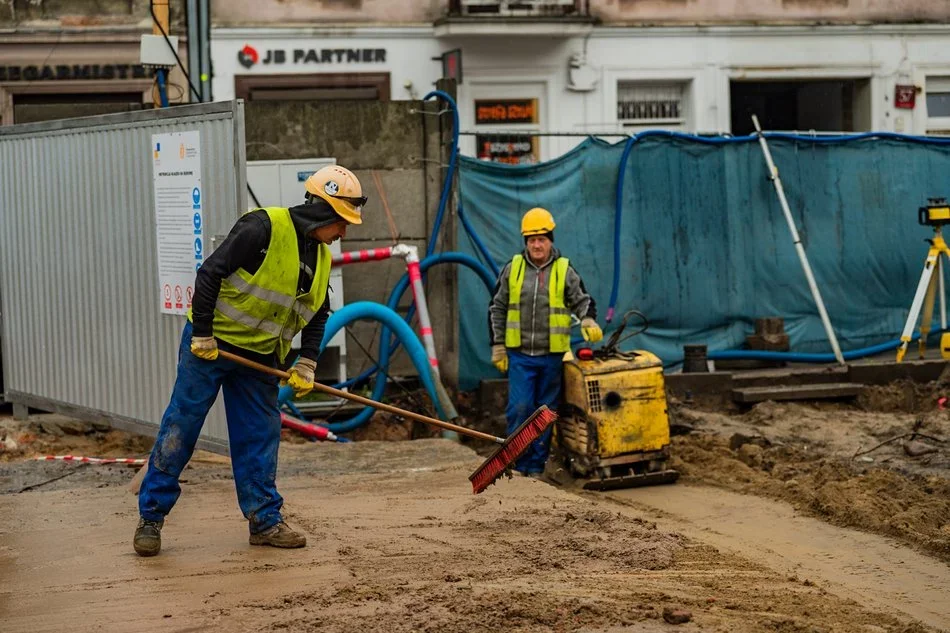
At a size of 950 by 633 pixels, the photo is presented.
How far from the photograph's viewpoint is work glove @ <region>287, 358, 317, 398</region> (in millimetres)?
7700

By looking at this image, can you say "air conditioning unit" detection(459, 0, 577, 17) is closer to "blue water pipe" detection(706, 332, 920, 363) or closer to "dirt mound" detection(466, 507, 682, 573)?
"blue water pipe" detection(706, 332, 920, 363)

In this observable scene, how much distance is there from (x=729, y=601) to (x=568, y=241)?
8.23 meters

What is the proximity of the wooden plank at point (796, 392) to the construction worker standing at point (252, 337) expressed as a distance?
7016 mm

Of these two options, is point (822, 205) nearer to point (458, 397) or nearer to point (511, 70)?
point (458, 397)

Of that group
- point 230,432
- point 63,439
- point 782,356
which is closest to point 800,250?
point 782,356

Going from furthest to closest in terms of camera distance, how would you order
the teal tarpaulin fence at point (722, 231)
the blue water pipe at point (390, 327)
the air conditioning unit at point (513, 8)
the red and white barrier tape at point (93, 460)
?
the air conditioning unit at point (513, 8) → the teal tarpaulin fence at point (722, 231) → the blue water pipe at point (390, 327) → the red and white barrier tape at point (93, 460)

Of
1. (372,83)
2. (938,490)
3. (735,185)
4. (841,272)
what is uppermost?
(372,83)

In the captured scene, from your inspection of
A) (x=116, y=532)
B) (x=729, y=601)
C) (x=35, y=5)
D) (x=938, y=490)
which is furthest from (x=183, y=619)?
(x=35, y=5)

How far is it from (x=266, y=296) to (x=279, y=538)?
1316 millimetres

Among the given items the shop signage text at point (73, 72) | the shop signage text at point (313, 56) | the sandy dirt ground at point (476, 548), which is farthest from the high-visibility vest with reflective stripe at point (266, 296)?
the shop signage text at point (313, 56)

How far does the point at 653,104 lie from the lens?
76.7 feet

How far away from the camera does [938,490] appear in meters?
9.94

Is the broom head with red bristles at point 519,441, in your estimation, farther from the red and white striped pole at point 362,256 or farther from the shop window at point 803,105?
the shop window at point 803,105

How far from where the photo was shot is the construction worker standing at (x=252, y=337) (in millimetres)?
7320
